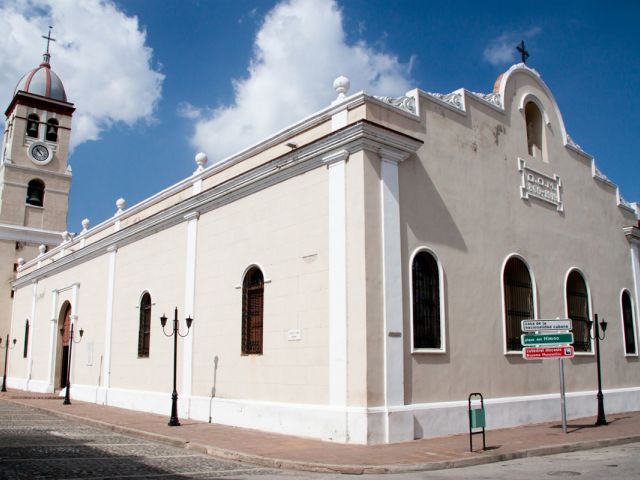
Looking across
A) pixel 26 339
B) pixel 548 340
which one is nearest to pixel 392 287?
pixel 548 340

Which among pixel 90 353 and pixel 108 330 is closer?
pixel 108 330

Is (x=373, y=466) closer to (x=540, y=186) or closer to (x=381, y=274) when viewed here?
(x=381, y=274)

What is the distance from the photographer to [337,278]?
1271cm

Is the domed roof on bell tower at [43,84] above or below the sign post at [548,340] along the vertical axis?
above

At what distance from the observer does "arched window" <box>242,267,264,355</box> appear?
49.8 ft

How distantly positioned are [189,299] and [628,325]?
14.2 meters

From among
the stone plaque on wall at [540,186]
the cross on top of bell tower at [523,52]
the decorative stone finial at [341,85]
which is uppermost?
the cross on top of bell tower at [523,52]

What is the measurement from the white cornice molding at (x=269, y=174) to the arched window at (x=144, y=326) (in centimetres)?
221

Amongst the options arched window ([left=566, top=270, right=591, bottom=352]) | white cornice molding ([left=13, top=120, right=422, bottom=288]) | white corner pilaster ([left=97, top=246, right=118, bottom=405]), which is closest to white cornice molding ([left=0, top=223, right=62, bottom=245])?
white cornice molding ([left=13, top=120, right=422, bottom=288])

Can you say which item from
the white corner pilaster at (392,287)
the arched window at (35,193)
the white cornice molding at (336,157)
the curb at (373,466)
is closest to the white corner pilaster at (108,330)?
the curb at (373,466)

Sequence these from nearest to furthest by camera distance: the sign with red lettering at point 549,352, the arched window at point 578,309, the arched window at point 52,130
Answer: the sign with red lettering at point 549,352 < the arched window at point 578,309 < the arched window at point 52,130

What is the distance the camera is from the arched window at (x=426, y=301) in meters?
13.4

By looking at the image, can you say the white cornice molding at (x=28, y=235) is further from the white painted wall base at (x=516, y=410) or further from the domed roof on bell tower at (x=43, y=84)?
the white painted wall base at (x=516, y=410)

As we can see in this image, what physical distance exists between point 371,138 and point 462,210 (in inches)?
138
